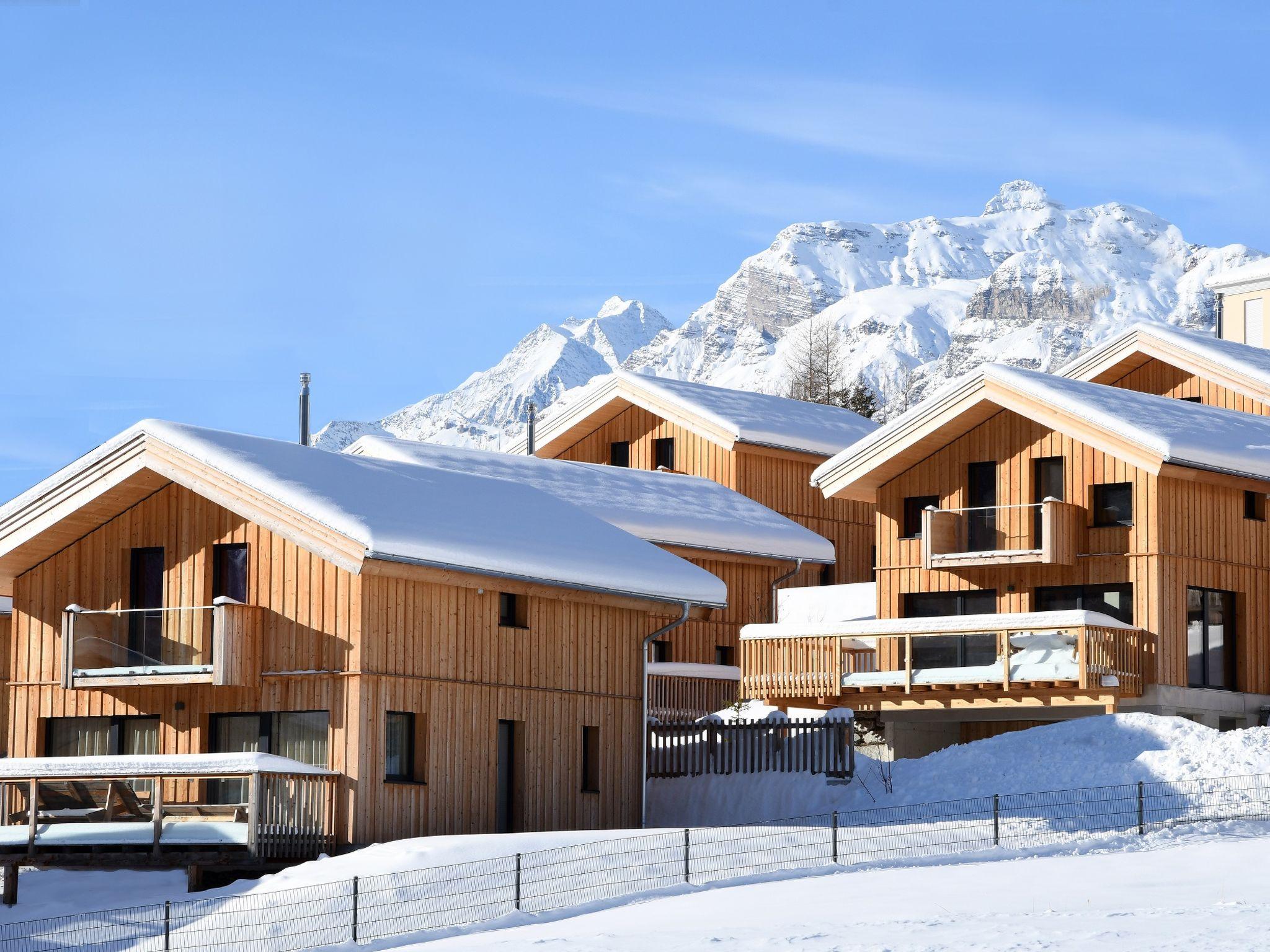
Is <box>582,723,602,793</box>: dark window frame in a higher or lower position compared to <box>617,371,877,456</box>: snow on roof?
lower

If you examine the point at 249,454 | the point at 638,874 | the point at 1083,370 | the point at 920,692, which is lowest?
the point at 638,874

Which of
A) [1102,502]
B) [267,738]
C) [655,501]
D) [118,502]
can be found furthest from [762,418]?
[267,738]

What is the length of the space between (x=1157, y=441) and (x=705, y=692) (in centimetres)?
951

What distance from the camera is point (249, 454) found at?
30.1 meters

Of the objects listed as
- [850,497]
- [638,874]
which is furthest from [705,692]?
A: [638,874]

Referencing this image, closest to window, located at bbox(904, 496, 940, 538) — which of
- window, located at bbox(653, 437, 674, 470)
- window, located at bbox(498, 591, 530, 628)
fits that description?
window, located at bbox(498, 591, 530, 628)

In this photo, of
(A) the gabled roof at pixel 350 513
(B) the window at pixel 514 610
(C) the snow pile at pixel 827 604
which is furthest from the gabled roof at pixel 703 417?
(B) the window at pixel 514 610

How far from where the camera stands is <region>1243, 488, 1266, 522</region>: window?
1471 inches

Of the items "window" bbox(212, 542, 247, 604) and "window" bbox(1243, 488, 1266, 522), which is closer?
"window" bbox(212, 542, 247, 604)

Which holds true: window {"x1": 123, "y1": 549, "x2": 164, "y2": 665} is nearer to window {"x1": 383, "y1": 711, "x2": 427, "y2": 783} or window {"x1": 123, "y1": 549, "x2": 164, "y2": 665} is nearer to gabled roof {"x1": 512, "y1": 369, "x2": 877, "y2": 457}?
window {"x1": 383, "y1": 711, "x2": 427, "y2": 783}

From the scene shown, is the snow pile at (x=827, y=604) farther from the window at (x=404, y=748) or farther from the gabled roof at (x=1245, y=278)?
the gabled roof at (x=1245, y=278)

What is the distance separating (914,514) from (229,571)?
14328mm

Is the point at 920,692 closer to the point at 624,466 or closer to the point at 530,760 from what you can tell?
the point at 530,760

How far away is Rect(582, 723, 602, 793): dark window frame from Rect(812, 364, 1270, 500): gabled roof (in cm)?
922
